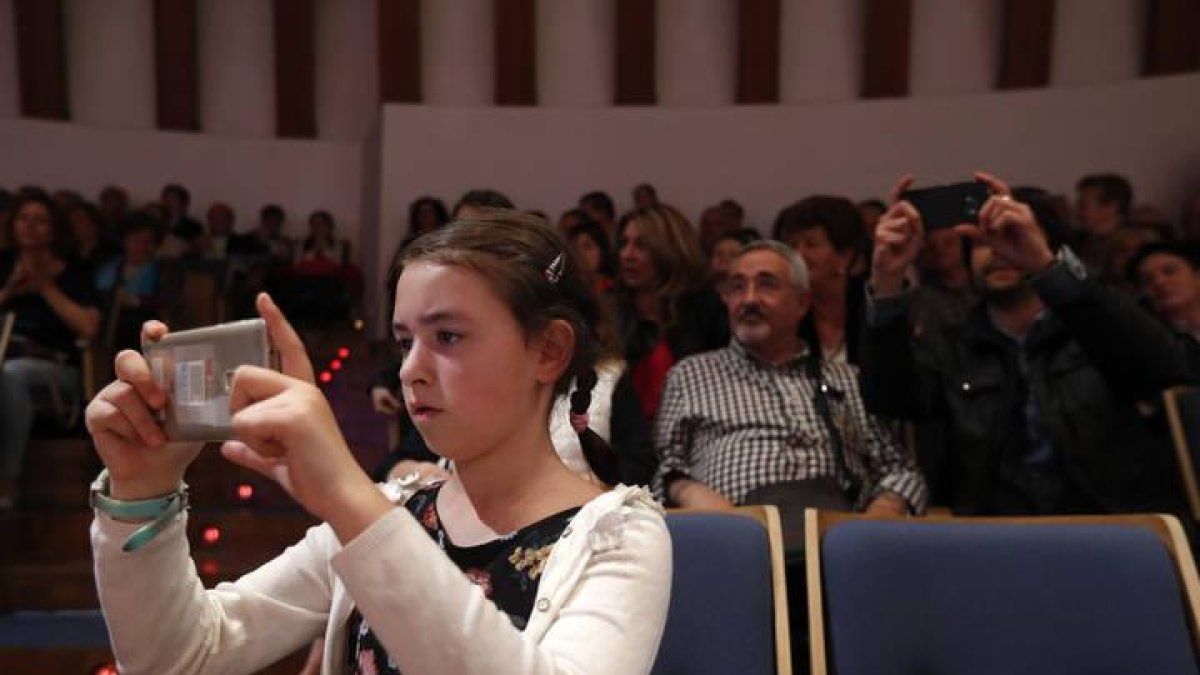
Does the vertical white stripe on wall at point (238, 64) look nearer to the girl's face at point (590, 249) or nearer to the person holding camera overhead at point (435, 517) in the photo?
the girl's face at point (590, 249)

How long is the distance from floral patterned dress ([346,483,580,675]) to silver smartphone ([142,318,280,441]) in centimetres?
28

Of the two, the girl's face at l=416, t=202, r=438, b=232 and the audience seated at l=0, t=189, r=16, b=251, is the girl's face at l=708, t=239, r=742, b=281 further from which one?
the audience seated at l=0, t=189, r=16, b=251

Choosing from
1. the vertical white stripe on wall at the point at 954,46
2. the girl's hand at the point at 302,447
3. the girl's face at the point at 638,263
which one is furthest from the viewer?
the vertical white stripe on wall at the point at 954,46

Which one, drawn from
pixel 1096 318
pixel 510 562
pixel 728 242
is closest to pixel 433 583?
pixel 510 562

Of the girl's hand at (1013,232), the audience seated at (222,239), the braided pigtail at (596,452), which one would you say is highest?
the girl's hand at (1013,232)

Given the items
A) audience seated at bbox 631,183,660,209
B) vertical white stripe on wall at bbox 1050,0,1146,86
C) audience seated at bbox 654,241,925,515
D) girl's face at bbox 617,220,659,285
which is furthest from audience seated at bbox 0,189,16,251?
vertical white stripe on wall at bbox 1050,0,1146,86

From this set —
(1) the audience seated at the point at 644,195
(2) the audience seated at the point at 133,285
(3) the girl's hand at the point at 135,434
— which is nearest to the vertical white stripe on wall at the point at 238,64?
(2) the audience seated at the point at 133,285

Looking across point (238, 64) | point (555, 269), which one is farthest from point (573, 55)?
point (555, 269)

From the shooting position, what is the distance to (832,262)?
2.89 metres

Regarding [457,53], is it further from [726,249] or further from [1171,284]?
[1171,284]

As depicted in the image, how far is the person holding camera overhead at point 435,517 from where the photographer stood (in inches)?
31.4

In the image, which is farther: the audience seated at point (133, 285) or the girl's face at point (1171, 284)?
the audience seated at point (133, 285)

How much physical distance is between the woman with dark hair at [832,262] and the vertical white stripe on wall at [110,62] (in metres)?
6.36

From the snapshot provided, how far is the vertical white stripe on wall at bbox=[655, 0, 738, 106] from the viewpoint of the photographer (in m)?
7.81
